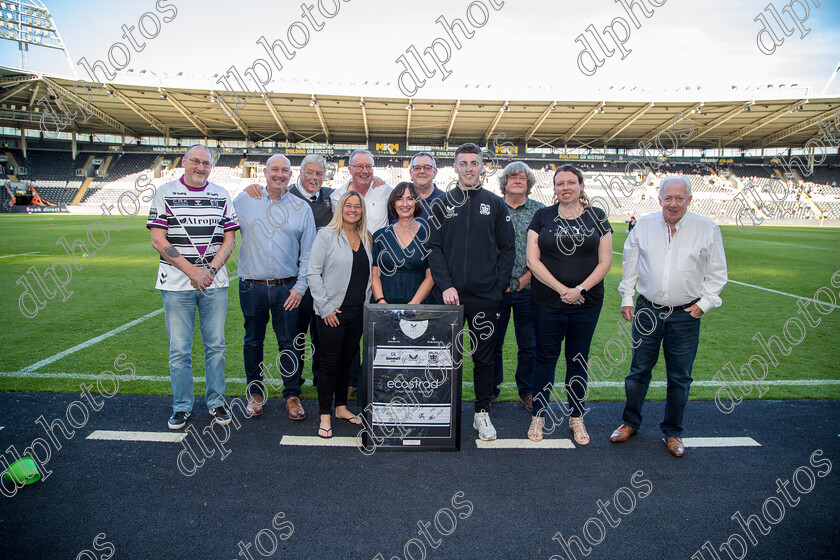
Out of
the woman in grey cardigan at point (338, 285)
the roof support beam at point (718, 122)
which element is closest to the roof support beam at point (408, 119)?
the roof support beam at point (718, 122)

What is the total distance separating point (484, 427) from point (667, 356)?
1491 millimetres

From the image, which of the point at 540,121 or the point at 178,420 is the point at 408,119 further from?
the point at 178,420

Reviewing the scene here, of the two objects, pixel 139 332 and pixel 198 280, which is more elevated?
pixel 198 280

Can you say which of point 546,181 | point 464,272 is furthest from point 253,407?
point 546,181

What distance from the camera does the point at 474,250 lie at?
3572 mm

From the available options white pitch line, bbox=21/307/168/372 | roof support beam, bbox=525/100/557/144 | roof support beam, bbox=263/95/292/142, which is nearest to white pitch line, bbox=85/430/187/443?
white pitch line, bbox=21/307/168/372

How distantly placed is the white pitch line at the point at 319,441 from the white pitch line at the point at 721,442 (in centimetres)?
255

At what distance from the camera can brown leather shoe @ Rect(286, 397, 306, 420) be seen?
3935 mm

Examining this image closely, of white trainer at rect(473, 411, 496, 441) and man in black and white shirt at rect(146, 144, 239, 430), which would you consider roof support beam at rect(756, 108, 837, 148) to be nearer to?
white trainer at rect(473, 411, 496, 441)

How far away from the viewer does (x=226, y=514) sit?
8.82ft

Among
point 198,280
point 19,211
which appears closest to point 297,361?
point 198,280

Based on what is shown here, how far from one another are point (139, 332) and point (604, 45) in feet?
34.1

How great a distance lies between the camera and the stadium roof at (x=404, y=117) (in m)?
35.8

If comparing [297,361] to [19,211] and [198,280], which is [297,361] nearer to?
[198,280]
